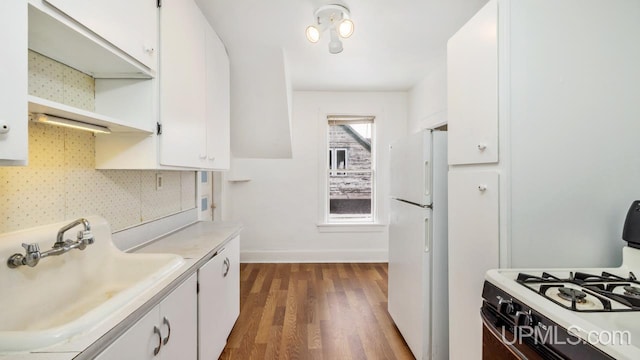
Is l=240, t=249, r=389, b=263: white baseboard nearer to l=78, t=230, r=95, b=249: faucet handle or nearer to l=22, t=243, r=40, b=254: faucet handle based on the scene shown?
l=78, t=230, r=95, b=249: faucet handle

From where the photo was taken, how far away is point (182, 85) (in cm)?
159

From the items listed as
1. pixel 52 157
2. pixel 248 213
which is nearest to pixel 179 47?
pixel 52 157

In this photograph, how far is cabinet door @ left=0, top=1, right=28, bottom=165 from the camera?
665 millimetres

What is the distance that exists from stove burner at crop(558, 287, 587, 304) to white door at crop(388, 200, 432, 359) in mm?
881

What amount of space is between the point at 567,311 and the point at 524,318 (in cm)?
11

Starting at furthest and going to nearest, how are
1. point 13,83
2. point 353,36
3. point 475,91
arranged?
point 353,36 → point 475,91 → point 13,83

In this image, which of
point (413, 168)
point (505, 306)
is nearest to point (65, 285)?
point (505, 306)

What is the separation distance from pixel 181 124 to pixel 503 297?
1.72 metres

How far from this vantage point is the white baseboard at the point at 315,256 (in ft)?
12.9

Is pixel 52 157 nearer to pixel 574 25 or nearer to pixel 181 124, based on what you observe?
pixel 181 124

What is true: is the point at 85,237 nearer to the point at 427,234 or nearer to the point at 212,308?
the point at 212,308

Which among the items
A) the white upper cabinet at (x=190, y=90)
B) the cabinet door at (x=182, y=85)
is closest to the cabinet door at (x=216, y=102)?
the white upper cabinet at (x=190, y=90)

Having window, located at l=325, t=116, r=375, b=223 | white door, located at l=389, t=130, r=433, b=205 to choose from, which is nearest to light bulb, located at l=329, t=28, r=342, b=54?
white door, located at l=389, t=130, r=433, b=205

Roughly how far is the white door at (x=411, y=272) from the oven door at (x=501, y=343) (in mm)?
693
